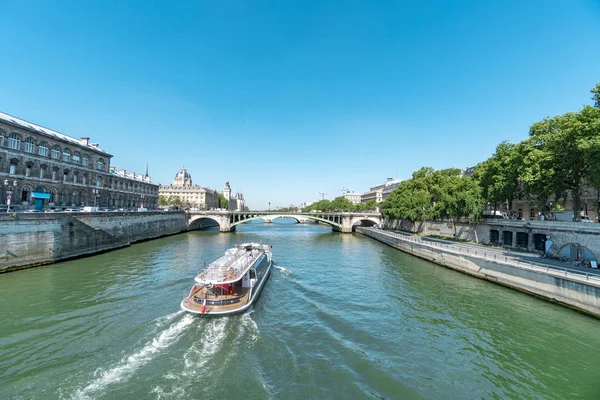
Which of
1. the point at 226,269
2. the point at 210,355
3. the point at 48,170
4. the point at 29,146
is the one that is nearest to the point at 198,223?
the point at 48,170

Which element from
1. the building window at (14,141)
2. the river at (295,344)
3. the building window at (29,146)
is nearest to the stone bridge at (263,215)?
the building window at (29,146)

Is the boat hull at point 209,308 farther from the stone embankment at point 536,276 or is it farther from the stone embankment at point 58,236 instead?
the stone embankment at point 58,236

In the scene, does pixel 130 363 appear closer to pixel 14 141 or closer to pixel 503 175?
pixel 14 141

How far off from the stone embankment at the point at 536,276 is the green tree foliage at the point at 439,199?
14796 mm

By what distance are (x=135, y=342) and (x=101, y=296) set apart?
10.1 m

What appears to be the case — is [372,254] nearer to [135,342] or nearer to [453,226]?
[453,226]

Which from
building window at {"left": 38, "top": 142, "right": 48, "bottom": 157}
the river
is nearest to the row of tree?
the river

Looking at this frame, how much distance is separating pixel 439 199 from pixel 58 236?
70.9m

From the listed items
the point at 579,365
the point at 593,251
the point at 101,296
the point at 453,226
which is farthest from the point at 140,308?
the point at 453,226

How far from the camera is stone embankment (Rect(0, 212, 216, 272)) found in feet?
96.9

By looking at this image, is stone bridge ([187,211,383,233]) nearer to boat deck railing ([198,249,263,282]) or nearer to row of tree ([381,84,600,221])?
row of tree ([381,84,600,221])

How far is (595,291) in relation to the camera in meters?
19.1

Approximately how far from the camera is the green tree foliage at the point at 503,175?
132 ft

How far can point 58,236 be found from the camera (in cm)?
3497
